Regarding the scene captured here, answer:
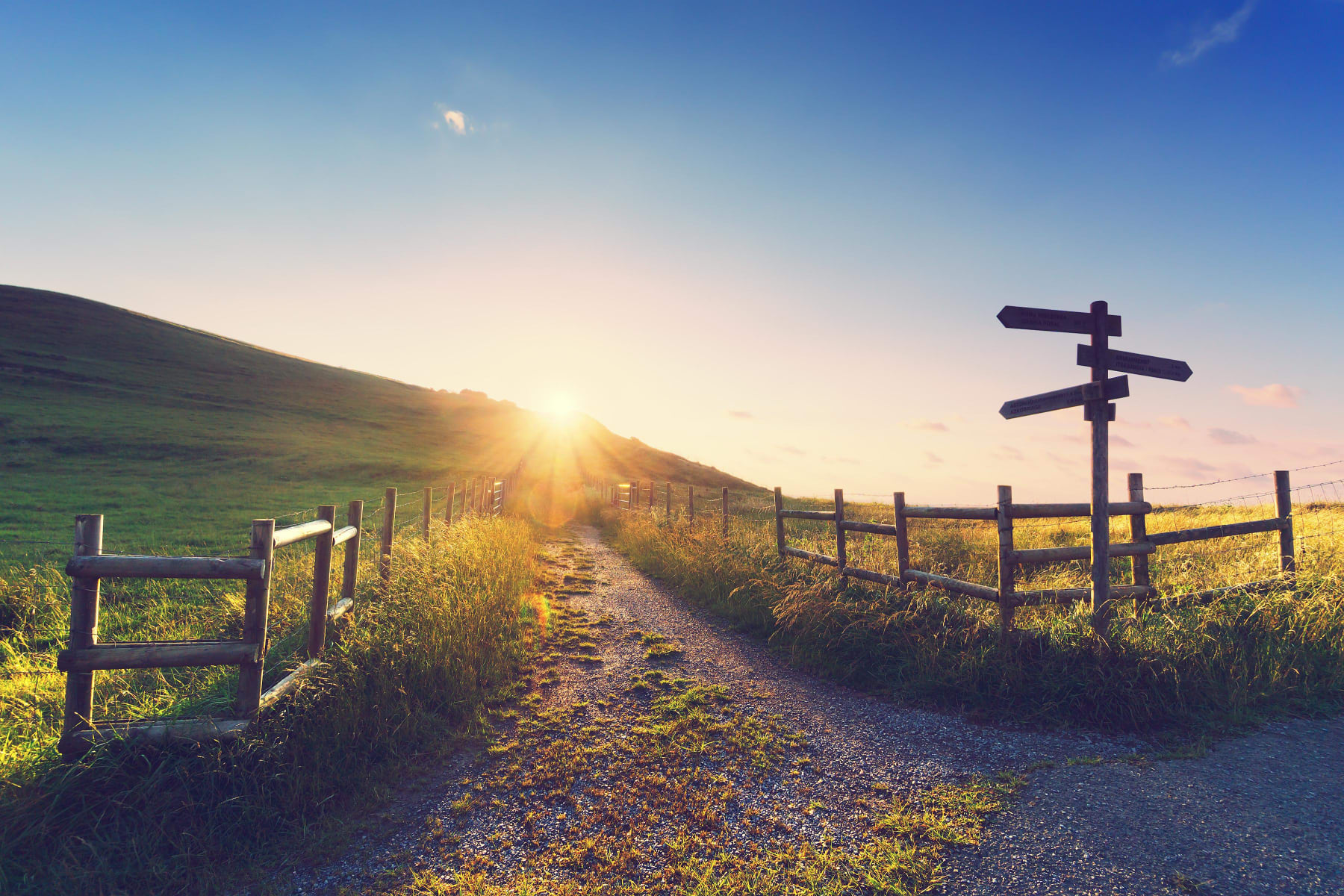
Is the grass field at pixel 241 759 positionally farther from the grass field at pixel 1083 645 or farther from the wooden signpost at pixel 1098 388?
the wooden signpost at pixel 1098 388

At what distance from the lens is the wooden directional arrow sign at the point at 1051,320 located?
641 cm

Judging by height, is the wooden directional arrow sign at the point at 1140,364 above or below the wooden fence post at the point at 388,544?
above

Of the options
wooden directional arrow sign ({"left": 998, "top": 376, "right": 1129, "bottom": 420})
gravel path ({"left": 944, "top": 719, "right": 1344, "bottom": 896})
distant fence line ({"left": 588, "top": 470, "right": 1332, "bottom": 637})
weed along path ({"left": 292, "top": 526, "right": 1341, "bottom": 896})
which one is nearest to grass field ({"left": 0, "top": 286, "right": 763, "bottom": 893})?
weed along path ({"left": 292, "top": 526, "right": 1341, "bottom": 896})

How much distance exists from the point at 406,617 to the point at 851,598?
235 inches

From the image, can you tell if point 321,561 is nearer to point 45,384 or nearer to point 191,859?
point 191,859

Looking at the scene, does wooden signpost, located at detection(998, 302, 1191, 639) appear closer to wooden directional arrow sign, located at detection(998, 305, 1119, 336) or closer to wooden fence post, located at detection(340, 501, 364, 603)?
wooden directional arrow sign, located at detection(998, 305, 1119, 336)

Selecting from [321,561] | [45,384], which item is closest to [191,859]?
[321,561]

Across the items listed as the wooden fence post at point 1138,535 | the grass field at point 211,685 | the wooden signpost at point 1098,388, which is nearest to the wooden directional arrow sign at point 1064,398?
the wooden signpost at point 1098,388

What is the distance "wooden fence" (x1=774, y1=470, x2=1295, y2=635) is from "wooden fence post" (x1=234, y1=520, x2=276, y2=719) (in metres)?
7.06

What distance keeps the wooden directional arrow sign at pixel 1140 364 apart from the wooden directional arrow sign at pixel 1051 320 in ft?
0.83

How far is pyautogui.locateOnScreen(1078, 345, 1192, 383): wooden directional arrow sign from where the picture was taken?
6594 mm

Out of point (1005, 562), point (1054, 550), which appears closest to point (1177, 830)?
point (1005, 562)

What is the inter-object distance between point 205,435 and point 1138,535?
4805 centimetres

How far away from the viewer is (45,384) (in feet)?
143
